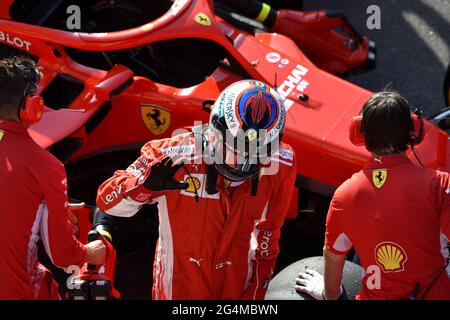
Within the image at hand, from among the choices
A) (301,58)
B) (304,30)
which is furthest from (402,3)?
(301,58)

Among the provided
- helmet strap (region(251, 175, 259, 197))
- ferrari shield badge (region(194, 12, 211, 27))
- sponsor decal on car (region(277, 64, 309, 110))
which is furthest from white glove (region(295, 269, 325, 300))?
ferrari shield badge (region(194, 12, 211, 27))

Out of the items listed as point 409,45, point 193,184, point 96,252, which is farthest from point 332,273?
point 409,45

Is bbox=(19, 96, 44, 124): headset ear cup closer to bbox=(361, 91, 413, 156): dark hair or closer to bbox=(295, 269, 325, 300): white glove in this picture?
bbox=(361, 91, 413, 156): dark hair

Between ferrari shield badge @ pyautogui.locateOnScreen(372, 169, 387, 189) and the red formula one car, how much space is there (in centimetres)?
150

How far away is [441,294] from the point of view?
9.34 ft

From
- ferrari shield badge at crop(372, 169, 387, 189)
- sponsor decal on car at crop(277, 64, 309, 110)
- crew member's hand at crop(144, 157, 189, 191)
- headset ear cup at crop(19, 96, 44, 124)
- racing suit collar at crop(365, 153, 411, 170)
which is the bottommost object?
sponsor decal on car at crop(277, 64, 309, 110)

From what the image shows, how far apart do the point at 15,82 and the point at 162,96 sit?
1.59 m

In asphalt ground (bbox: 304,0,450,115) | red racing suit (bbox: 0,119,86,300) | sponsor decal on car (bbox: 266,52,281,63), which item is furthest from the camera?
asphalt ground (bbox: 304,0,450,115)

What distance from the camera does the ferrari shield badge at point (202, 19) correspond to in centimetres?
462

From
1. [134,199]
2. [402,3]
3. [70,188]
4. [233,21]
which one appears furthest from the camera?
[402,3]

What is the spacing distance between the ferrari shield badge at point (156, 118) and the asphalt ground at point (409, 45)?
2157 mm

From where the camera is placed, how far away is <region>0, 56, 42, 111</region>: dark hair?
293cm

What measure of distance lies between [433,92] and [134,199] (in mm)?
3661
